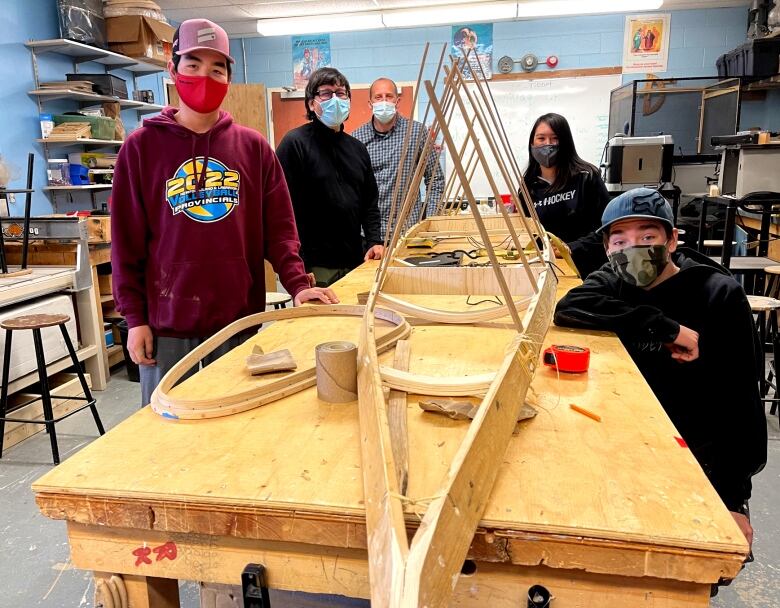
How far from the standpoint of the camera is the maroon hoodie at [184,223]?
1.81m

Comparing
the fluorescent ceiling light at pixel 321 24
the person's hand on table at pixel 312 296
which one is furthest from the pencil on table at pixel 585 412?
the fluorescent ceiling light at pixel 321 24

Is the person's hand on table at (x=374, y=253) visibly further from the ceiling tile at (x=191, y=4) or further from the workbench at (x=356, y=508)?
the ceiling tile at (x=191, y=4)

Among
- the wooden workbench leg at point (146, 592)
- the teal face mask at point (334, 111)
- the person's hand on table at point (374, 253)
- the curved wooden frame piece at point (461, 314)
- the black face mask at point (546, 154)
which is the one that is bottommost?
the wooden workbench leg at point (146, 592)

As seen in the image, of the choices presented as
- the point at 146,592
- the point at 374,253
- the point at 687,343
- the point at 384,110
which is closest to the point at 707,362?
the point at 687,343

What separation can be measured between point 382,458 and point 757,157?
4.66 m

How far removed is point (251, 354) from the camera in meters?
1.53

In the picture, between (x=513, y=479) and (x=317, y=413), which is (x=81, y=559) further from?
(x=513, y=479)

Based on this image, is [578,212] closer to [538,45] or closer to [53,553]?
[53,553]

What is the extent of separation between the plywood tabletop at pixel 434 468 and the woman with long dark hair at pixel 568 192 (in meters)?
1.67

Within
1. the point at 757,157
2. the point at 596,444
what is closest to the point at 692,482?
the point at 596,444

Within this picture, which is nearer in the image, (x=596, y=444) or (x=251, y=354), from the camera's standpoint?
(x=596, y=444)

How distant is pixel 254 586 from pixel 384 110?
3626 millimetres

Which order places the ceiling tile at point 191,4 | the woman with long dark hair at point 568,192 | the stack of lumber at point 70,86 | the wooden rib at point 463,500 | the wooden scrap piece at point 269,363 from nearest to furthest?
1. the wooden rib at point 463,500
2. the wooden scrap piece at point 269,363
3. the woman with long dark hair at point 568,192
4. the stack of lumber at point 70,86
5. the ceiling tile at point 191,4

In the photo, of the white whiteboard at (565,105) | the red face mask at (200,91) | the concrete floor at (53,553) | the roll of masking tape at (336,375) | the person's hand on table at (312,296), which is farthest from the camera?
the white whiteboard at (565,105)
